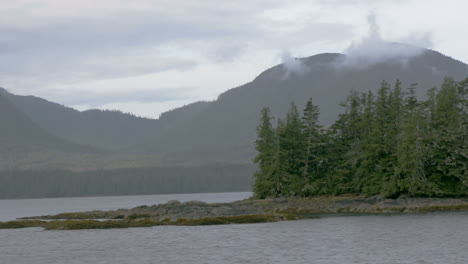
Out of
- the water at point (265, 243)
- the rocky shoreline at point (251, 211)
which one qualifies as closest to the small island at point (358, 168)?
the rocky shoreline at point (251, 211)

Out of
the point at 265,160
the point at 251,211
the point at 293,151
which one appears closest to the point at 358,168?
the point at 293,151

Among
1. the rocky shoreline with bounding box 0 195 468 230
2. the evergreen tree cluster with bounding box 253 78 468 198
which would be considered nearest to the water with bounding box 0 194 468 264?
the rocky shoreline with bounding box 0 195 468 230

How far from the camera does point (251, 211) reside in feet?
362

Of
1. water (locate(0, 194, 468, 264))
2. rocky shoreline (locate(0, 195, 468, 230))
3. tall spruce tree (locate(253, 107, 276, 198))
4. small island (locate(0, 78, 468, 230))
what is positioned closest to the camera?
water (locate(0, 194, 468, 264))

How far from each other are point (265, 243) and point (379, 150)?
57402 mm

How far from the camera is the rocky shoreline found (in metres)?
95.2

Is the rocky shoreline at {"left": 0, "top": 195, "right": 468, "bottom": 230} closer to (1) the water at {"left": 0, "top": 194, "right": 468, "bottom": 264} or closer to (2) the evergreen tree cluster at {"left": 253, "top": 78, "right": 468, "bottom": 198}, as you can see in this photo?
(2) the evergreen tree cluster at {"left": 253, "top": 78, "right": 468, "bottom": 198}

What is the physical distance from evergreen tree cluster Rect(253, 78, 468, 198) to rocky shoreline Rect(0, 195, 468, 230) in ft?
11.0

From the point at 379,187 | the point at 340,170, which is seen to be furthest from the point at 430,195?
the point at 340,170

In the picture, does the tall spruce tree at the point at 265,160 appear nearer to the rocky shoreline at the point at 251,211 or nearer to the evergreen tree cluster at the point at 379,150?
the evergreen tree cluster at the point at 379,150

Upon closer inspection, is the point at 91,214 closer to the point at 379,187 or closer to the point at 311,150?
the point at 311,150

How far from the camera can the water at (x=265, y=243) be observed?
5756 centimetres

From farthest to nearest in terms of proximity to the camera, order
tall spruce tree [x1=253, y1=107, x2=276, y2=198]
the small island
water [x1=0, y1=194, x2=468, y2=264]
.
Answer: tall spruce tree [x1=253, y1=107, x2=276, y2=198] < the small island < water [x1=0, y1=194, x2=468, y2=264]

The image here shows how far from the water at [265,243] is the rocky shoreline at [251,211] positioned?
5465mm
